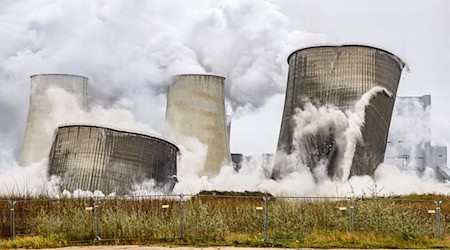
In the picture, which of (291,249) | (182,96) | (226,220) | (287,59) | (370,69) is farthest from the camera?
(182,96)

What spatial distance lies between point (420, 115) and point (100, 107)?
20559mm

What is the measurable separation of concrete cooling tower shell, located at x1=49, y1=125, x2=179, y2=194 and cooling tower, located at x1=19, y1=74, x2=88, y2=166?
5351mm

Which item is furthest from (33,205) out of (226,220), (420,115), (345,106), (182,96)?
(420,115)

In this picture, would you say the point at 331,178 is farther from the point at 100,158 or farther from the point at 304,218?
the point at 304,218

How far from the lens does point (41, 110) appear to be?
4134cm

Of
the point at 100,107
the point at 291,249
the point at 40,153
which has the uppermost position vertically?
the point at 100,107

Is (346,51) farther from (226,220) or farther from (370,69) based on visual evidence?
(226,220)

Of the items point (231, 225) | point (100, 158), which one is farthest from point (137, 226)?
point (100, 158)

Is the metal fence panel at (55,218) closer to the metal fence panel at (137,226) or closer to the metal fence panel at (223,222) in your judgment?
the metal fence panel at (137,226)

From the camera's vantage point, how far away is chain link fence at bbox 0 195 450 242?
14945mm

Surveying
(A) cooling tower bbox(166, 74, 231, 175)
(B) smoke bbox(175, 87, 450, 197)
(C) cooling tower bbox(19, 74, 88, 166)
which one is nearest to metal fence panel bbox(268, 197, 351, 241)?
(B) smoke bbox(175, 87, 450, 197)

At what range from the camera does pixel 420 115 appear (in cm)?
4894

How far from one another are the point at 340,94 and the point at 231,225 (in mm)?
20964

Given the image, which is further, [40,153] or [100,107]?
[100,107]
